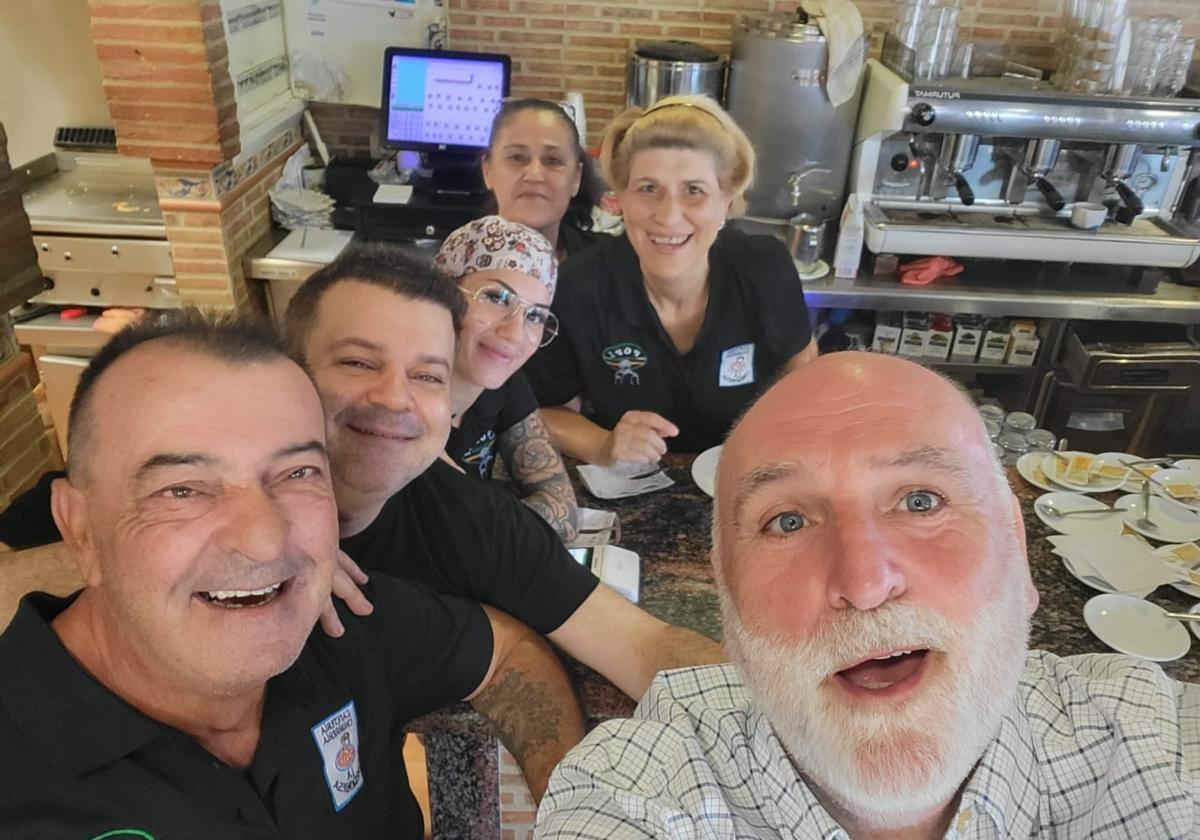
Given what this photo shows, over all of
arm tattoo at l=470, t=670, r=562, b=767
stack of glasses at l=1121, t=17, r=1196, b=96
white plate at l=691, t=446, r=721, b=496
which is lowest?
arm tattoo at l=470, t=670, r=562, b=767

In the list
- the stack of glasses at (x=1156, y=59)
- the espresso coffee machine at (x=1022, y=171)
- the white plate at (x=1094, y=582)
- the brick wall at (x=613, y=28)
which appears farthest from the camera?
the brick wall at (x=613, y=28)

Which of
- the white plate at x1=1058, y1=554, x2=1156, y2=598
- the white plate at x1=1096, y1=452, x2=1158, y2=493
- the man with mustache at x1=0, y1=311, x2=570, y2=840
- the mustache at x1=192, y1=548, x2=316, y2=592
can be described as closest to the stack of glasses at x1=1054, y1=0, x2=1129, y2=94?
the white plate at x1=1096, y1=452, x2=1158, y2=493

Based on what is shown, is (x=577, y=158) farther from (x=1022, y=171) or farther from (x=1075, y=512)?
(x=1022, y=171)

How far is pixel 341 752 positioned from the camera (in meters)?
1.15

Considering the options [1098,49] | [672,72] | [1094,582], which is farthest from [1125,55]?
[1094,582]

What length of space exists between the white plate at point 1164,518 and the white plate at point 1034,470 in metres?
0.12

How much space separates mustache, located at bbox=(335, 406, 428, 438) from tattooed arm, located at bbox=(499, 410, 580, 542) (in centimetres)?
42

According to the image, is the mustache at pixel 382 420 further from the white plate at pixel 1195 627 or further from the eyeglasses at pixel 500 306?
the white plate at pixel 1195 627

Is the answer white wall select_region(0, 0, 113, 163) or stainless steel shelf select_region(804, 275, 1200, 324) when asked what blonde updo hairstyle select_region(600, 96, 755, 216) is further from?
white wall select_region(0, 0, 113, 163)

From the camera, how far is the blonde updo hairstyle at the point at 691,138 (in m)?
2.15

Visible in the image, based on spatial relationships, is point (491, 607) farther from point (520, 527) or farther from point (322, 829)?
point (322, 829)

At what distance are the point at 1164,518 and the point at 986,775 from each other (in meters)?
Answer: 1.02

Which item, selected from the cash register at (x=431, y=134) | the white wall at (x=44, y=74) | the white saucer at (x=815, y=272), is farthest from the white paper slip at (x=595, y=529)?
the white wall at (x=44, y=74)

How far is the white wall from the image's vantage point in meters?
3.79
